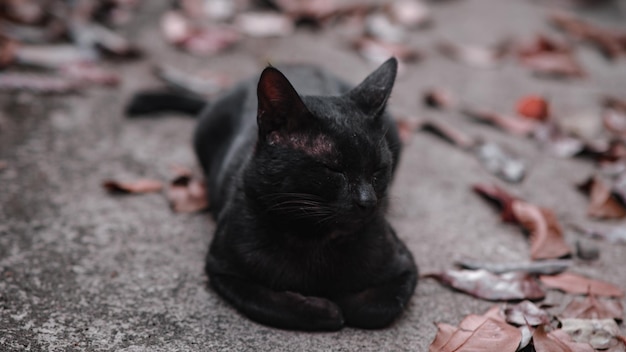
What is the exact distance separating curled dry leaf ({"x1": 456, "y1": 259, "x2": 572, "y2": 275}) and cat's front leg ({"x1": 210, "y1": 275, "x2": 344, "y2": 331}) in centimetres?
72

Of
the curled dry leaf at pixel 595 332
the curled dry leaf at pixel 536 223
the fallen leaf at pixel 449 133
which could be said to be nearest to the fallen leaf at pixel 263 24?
the fallen leaf at pixel 449 133

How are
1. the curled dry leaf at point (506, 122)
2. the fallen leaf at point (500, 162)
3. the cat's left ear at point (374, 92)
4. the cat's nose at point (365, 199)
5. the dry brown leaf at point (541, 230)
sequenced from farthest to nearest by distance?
the curled dry leaf at point (506, 122) < the fallen leaf at point (500, 162) < the dry brown leaf at point (541, 230) < the cat's left ear at point (374, 92) < the cat's nose at point (365, 199)

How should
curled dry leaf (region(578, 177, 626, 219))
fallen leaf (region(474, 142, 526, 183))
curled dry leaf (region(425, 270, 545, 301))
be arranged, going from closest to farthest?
curled dry leaf (region(425, 270, 545, 301)) < curled dry leaf (region(578, 177, 626, 219)) < fallen leaf (region(474, 142, 526, 183))

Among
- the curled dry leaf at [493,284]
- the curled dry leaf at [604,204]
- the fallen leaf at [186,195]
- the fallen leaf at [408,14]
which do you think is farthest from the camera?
the fallen leaf at [408,14]

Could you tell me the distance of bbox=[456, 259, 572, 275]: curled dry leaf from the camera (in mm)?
2559

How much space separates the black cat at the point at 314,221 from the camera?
201cm

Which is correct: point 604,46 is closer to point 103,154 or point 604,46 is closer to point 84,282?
point 103,154

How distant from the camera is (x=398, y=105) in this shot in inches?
165

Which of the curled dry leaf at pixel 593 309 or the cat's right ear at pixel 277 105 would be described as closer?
the cat's right ear at pixel 277 105

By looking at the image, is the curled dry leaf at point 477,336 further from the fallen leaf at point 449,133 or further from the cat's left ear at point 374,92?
the fallen leaf at point 449,133

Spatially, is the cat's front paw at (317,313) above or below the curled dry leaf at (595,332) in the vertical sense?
below

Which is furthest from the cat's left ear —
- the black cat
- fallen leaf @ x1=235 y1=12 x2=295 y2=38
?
fallen leaf @ x1=235 y1=12 x2=295 y2=38

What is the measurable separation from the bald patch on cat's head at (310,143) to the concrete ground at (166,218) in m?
0.56

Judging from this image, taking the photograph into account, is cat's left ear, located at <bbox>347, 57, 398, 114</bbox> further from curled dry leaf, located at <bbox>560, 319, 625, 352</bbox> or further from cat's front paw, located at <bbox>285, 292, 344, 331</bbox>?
curled dry leaf, located at <bbox>560, 319, 625, 352</bbox>
